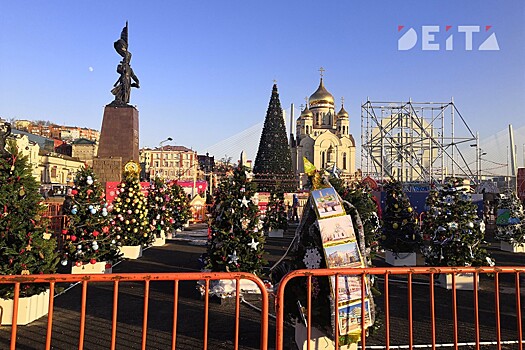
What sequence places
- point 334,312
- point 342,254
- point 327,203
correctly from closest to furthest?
point 334,312, point 342,254, point 327,203

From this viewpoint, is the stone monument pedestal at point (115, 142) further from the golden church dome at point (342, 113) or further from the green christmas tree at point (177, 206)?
the golden church dome at point (342, 113)

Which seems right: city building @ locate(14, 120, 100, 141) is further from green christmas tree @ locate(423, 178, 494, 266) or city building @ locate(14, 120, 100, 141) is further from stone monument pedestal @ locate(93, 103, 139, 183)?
green christmas tree @ locate(423, 178, 494, 266)

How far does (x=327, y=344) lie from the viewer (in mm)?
4773

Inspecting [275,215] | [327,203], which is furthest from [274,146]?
[327,203]

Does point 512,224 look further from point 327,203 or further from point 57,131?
point 57,131

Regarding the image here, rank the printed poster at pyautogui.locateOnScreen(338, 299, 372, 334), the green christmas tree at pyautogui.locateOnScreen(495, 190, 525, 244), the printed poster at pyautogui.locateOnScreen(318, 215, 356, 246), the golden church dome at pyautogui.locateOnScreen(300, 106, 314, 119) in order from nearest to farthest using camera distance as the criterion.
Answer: the printed poster at pyautogui.locateOnScreen(338, 299, 372, 334) < the printed poster at pyautogui.locateOnScreen(318, 215, 356, 246) < the green christmas tree at pyautogui.locateOnScreen(495, 190, 525, 244) < the golden church dome at pyautogui.locateOnScreen(300, 106, 314, 119)

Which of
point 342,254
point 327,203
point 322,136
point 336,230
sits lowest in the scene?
point 342,254

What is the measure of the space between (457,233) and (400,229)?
3321 millimetres

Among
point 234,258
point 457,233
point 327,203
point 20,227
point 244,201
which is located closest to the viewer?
point 327,203

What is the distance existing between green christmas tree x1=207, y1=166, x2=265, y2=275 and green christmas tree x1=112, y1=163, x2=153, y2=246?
5.18 m

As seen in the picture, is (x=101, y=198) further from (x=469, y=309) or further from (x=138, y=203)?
(x=469, y=309)

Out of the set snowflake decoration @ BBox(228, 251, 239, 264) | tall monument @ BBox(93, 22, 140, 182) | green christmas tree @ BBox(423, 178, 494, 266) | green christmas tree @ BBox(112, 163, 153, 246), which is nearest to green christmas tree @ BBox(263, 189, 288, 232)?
tall monument @ BBox(93, 22, 140, 182)

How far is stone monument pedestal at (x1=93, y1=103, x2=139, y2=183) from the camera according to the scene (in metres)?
18.3

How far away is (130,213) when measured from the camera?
12555 mm
